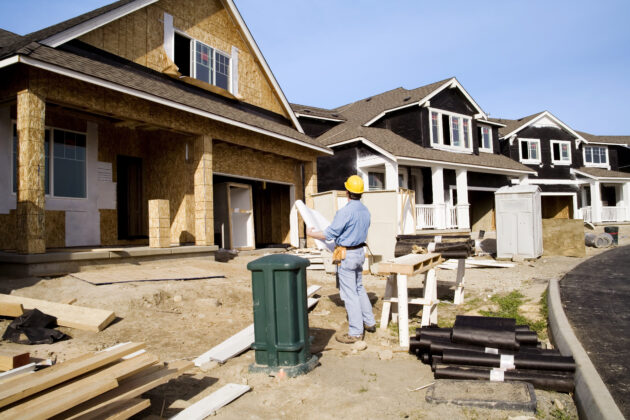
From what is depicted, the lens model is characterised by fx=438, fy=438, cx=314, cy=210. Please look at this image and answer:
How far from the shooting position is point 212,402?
3.65 m

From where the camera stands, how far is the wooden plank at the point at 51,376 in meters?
2.76

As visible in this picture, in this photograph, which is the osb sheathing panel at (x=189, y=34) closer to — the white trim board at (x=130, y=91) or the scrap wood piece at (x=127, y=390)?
the white trim board at (x=130, y=91)

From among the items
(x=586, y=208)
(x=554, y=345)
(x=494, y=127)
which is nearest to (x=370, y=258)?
(x=554, y=345)

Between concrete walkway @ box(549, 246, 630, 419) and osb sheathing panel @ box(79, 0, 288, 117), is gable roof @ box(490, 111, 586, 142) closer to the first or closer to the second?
osb sheathing panel @ box(79, 0, 288, 117)

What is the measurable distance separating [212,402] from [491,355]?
268cm

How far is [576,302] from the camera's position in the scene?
6781 millimetres

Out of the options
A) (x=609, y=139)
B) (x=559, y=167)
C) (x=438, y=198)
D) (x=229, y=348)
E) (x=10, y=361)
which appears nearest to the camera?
(x=10, y=361)

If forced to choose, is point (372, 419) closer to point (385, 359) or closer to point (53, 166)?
point (385, 359)

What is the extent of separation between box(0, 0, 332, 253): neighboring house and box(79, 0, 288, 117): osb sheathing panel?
3 cm

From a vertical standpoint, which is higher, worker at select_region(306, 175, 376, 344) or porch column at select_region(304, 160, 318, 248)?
porch column at select_region(304, 160, 318, 248)

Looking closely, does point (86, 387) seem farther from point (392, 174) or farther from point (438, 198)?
point (438, 198)

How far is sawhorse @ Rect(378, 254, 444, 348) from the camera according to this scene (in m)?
5.47

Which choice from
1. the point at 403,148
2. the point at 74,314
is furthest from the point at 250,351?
the point at 403,148

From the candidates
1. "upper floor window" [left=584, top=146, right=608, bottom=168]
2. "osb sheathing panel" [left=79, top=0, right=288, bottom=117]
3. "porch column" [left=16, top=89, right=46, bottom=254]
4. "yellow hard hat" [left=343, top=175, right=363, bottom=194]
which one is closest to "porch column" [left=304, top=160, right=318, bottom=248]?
"osb sheathing panel" [left=79, top=0, right=288, bottom=117]
